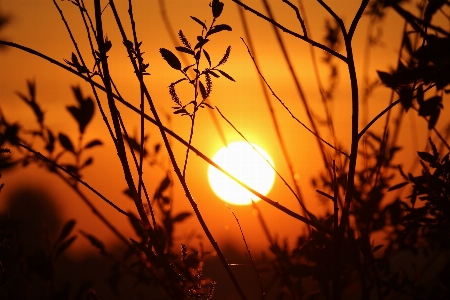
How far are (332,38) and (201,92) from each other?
1.70 metres

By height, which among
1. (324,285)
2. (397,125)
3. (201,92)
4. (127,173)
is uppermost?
(397,125)

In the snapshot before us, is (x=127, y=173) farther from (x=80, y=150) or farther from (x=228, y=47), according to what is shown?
(x=80, y=150)

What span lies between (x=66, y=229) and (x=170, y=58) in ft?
5.37

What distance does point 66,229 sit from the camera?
10.4ft

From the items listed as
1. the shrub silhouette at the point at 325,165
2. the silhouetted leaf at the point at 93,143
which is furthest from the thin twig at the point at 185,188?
the silhouetted leaf at the point at 93,143

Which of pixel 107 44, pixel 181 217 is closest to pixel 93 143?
pixel 181 217

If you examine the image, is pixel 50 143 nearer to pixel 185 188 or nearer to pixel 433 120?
pixel 185 188

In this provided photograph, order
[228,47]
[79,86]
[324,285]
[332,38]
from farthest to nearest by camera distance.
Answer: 1. [332,38]
2. [79,86]
3. [324,285]
4. [228,47]

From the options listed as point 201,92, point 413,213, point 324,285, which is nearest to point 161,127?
point 201,92

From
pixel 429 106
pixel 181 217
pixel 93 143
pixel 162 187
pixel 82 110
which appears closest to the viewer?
pixel 429 106

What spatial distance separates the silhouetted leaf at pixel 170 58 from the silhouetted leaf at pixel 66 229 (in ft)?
5.21

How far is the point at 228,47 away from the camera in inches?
71.7

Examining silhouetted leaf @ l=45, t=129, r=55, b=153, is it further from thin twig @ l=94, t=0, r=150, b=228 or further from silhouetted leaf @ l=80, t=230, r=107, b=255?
thin twig @ l=94, t=0, r=150, b=228

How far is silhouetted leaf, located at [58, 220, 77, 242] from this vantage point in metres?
3.17
